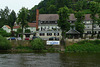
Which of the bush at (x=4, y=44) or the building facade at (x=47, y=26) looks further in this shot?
the building facade at (x=47, y=26)

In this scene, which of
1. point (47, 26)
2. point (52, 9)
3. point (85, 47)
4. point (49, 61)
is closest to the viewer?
point (49, 61)

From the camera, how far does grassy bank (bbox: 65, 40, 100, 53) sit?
57.6 metres

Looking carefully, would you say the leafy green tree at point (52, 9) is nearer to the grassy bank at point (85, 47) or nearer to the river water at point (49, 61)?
the grassy bank at point (85, 47)

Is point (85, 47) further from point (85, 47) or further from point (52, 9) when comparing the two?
point (52, 9)

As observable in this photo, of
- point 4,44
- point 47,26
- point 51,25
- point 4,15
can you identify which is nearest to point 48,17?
Answer: point 51,25

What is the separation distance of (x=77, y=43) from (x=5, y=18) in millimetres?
78516

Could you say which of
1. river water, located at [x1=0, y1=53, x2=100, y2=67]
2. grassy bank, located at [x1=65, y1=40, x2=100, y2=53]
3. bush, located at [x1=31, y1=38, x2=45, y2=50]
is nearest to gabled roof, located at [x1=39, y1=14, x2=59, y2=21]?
grassy bank, located at [x1=65, y1=40, x2=100, y2=53]

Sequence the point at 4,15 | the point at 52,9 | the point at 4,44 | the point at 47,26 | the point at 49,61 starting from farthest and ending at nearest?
the point at 4,15, the point at 52,9, the point at 47,26, the point at 4,44, the point at 49,61

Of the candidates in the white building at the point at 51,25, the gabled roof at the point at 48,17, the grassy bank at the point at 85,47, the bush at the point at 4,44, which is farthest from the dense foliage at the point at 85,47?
the gabled roof at the point at 48,17

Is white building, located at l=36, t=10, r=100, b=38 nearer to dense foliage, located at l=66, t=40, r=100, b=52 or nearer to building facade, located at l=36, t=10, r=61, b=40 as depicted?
building facade, located at l=36, t=10, r=61, b=40

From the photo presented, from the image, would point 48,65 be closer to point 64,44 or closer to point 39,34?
point 64,44

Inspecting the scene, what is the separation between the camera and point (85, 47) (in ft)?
191

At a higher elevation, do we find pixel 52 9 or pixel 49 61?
pixel 52 9

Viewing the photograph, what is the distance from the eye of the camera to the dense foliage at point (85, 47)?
57.6 m
